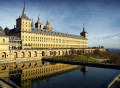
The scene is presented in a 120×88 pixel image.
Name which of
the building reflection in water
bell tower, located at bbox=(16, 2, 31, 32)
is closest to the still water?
the building reflection in water

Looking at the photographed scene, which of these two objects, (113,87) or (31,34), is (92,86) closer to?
(113,87)

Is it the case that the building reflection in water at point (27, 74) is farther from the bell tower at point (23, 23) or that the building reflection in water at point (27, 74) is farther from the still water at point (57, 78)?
the bell tower at point (23, 23)

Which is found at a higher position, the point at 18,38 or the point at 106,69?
the point at 18,38

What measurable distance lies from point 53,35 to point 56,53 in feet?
59.1

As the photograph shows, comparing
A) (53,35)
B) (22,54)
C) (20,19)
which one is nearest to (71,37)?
(53,35)

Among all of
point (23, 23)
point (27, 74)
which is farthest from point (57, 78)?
point (23, 23)

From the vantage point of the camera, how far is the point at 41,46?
7688 centimetres

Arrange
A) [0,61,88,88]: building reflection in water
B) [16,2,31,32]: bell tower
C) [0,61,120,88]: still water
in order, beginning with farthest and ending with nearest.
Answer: [16,2,31,32]: bell tower → [0,61,88,88]: building reflection in water → [0,61,120,88]: still water

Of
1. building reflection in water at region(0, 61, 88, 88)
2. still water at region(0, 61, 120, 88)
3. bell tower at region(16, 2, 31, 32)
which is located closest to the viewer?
still water at region(0, 61, 120, 88)

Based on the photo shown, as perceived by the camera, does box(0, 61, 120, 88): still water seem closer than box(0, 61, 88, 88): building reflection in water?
Yes

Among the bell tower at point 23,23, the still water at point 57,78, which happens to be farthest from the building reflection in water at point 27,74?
the bell tower at point 23,23

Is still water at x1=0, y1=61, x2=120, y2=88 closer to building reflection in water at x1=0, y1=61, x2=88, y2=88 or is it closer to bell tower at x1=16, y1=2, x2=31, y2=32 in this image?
building reflection in water at x1=0, y1=61, x2=88, y2=88

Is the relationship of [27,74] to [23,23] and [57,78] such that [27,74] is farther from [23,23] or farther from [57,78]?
[23,23]

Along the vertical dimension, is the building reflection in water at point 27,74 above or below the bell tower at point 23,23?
below
